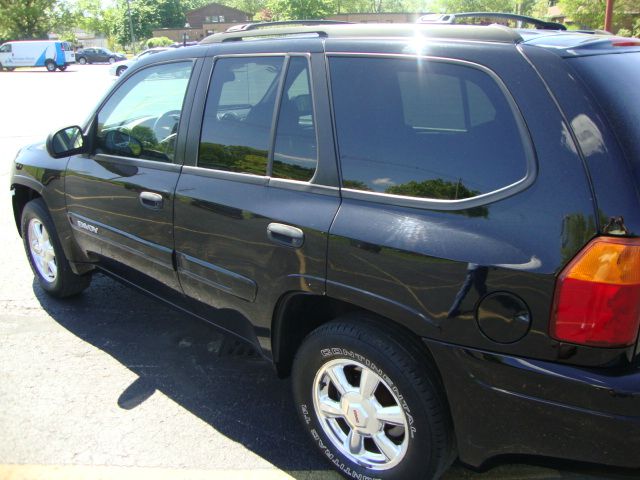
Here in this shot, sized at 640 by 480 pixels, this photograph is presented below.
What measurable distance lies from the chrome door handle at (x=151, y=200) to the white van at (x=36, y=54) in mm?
47072

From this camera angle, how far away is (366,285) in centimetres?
216

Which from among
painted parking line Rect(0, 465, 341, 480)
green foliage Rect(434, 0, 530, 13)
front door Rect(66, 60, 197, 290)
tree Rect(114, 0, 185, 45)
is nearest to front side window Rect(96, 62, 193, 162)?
front door Rect(66, 60, 197, 290)

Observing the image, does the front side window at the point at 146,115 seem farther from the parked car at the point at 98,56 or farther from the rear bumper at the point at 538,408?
the parked car at the point at 98,56

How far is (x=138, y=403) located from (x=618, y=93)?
271 centimetres

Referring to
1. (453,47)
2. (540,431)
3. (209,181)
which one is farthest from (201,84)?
(540,431)

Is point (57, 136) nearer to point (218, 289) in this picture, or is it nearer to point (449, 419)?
point (218, 289)

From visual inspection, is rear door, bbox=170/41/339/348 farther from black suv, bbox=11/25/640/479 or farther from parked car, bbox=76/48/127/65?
parked car, bbox=76/48/127/65

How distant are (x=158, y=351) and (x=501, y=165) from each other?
8.52ft

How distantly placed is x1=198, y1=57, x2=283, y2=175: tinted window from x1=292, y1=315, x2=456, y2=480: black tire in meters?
0.86

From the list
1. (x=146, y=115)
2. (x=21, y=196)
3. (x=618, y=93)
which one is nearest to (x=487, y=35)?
(x=618, y=93)

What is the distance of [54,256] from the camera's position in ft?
13.7

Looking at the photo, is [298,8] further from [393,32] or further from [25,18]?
[393,32]

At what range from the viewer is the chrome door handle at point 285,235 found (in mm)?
2354

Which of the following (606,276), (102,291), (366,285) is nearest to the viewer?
(606,276)
